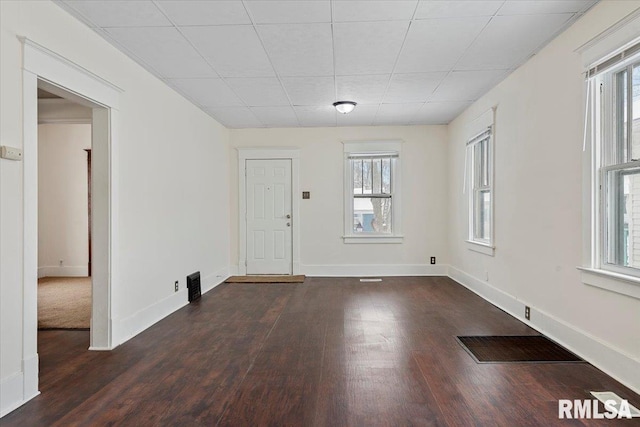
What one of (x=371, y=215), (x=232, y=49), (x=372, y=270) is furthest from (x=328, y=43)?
(x=372, y=270)

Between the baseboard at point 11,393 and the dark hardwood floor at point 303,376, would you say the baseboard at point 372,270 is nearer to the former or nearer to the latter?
the dark hardwood floor at point 303,376

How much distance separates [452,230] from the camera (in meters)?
5.92

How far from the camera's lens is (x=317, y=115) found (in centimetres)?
547

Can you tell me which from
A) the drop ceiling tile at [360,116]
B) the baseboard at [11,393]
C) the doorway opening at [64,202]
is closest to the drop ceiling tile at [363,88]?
the drop ceiling tile at [360,116]

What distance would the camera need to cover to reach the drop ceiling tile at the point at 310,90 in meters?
3.95

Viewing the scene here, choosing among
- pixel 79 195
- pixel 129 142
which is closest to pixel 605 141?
pixel 129 142

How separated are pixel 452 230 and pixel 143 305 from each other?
14.9 ft

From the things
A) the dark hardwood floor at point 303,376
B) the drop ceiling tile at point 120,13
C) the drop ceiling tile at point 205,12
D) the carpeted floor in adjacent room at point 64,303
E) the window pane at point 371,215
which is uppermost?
the drop ceiling tile at point 205,12

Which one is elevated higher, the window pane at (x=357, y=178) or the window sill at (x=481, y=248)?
the window pane at (x=357, y=178)

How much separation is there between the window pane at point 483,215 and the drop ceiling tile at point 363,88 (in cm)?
183

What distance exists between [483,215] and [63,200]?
6.68m

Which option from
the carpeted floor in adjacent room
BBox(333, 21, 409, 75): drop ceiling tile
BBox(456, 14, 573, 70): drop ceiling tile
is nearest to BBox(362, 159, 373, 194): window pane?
BBox(333, 21, 409, 75): drop ceiling tile

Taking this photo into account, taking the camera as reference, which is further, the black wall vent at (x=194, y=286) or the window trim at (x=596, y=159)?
the black wall vent at (x=194, y=286)

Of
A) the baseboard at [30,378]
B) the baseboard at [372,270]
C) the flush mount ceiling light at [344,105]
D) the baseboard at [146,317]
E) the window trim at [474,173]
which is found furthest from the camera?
the baseboard at [372,270]
